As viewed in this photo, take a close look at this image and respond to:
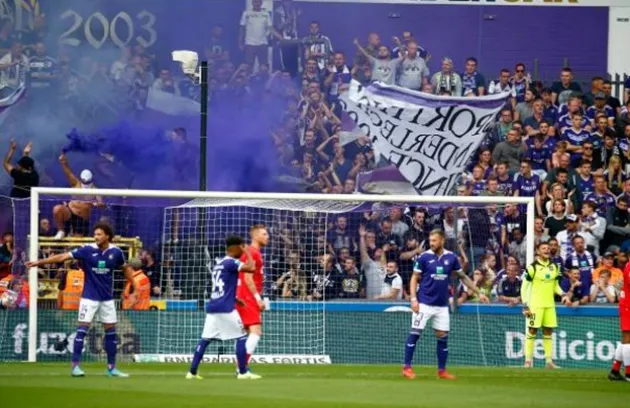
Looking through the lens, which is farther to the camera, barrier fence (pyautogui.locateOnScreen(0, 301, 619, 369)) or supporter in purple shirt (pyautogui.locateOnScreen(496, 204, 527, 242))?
supporter in purple shirt (pyautogui.locateOnScreen(496, 204, 527, 242))

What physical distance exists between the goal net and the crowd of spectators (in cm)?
4

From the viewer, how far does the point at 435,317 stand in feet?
63.7

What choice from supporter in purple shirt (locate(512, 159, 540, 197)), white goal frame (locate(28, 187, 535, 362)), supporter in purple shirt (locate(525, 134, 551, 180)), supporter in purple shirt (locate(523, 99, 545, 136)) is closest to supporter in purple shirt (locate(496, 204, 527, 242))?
white goal frame (locate(28, 187, 535, 362))

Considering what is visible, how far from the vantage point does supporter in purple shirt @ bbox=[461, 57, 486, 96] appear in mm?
29094

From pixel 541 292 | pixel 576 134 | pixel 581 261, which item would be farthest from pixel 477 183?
pixel 541 292

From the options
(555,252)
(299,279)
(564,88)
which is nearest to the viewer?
(299,279)

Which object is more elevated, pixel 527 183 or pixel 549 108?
pixel 549 108

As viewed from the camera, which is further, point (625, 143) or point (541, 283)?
point (625, 143)

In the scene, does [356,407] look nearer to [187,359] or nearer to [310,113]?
[187,359]

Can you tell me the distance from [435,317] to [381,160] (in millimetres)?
9636

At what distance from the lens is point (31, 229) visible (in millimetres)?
22703

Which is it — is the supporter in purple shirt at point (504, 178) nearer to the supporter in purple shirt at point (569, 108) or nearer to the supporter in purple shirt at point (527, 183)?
the supporter in purple shirt at point (527, 183)

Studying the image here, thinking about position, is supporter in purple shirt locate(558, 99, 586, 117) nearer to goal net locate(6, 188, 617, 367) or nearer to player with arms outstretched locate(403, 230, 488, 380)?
goal net locate(6, 188, 617, 367)

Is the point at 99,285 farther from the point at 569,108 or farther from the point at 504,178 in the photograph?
the point at 569,108
